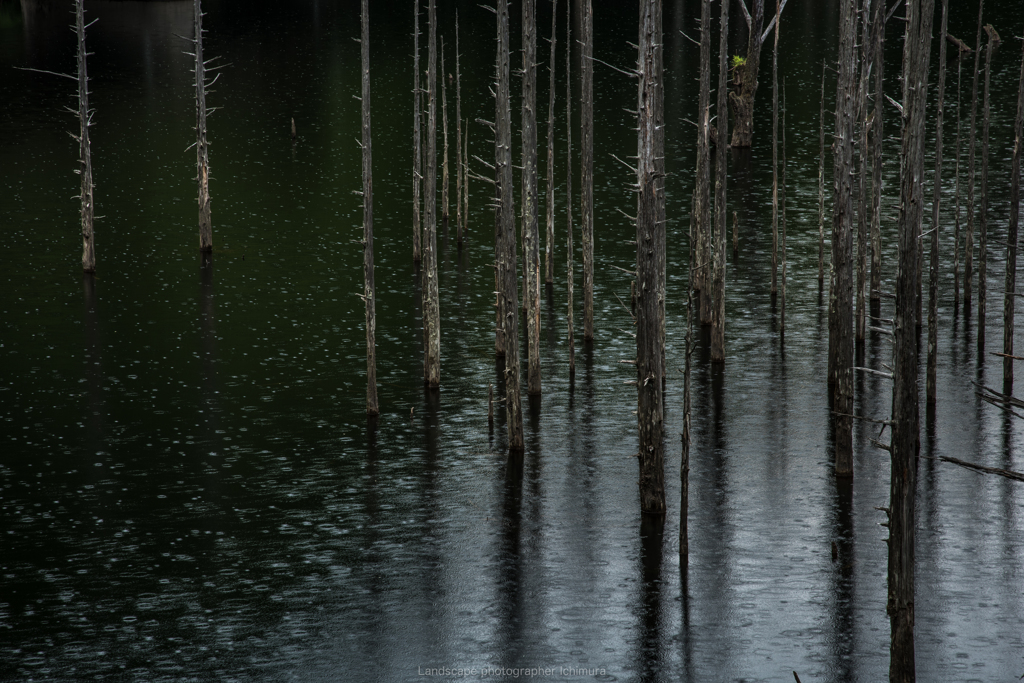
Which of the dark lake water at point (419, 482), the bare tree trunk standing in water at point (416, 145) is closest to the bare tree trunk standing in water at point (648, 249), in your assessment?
the dark lake water at point (419, 482)

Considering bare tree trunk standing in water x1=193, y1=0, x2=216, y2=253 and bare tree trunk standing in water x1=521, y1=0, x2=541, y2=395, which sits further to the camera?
bare tree trunk standing in water x1=193, y1=0, x2=216, y2=253

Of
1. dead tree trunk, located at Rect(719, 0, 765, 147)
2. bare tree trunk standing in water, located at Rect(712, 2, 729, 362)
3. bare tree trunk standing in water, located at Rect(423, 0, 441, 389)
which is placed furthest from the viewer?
A: dead tree trunk, located at Rect(719, 0, 765, 147)

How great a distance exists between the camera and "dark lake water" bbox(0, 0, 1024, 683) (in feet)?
55.6

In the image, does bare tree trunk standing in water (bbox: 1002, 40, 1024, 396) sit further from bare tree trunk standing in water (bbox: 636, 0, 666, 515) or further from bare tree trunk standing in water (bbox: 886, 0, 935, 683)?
bare tree trunk standing in water (bbox: 886, 0, 935, 683)

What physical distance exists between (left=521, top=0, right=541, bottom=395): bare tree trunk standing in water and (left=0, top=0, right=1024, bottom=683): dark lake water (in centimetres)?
157

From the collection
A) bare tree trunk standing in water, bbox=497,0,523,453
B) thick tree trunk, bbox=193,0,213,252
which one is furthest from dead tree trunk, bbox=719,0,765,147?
bare tree trunk standing in water, bbox=497,0,523,453

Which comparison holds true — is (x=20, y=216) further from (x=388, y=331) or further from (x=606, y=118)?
(x=606, y=118)

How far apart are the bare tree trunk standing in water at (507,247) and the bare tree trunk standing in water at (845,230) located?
6.73 m

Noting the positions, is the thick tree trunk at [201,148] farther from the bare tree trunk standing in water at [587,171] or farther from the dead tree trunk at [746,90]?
the dead tree trunk at [746,90]

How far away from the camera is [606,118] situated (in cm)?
7319

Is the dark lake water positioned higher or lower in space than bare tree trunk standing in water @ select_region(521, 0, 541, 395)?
lower

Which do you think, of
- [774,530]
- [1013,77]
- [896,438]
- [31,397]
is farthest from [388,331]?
[1013,77]

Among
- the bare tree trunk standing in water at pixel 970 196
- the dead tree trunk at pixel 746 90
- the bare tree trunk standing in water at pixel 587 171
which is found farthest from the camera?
the dead tree trunk at pixel 746 90

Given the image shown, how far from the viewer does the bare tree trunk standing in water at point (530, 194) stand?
78.6ft
